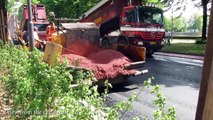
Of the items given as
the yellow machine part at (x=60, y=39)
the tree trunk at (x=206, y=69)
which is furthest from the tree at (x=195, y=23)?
the tree trunk at (x=206, y=69)

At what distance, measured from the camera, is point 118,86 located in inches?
347

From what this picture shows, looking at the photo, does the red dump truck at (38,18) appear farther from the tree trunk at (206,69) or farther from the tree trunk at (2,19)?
the tree trunk at (206,69)

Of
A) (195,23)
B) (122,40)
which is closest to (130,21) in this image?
(122,40)

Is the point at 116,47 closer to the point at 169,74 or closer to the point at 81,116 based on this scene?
the point at 169,74

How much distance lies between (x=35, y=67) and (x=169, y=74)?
7693 mm

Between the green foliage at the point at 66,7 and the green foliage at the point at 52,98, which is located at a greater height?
the green foliage at the point at 66,7

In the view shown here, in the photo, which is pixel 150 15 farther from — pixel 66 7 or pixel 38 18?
pixel 66 7

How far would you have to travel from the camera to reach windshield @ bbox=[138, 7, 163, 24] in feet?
52.4

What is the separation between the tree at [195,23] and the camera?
126525 mm

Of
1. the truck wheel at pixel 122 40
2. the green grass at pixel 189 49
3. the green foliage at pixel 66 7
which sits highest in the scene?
the green foliage at pixel 66 7

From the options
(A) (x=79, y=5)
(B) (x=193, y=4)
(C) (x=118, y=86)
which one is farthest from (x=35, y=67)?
(A) (x=79, y=5)

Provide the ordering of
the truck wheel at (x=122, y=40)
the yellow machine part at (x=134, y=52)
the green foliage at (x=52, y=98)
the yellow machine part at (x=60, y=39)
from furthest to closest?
the truck wheel at (x=122, y=40) < the yellow machine part at (x=60, y=39) < the yellow machine part at (x=134, y=52) < the green foliage at (x=52, y=98)

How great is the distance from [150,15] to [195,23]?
121747 mm

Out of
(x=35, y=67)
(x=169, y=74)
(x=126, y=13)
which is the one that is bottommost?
(x=169, y=74)
